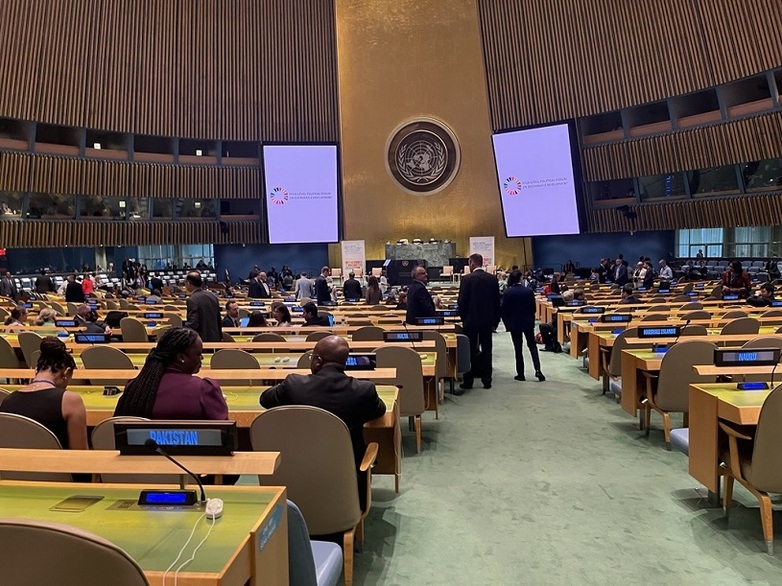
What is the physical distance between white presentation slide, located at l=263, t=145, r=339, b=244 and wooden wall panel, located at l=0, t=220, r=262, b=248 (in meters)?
2.25

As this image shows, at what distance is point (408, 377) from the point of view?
15.9 feet

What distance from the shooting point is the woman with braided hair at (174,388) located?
2824 mm

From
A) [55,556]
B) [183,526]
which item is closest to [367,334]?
[183,526]

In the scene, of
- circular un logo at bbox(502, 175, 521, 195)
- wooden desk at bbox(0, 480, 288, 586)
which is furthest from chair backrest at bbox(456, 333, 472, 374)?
circular un logo at bbox(502, 175, 521, 195)

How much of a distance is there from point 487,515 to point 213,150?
22.7 metres

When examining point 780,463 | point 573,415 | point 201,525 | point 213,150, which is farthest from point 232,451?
point 213,150

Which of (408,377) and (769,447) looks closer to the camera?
(769,447)

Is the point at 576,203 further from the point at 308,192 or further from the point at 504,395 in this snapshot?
the point at 504,395

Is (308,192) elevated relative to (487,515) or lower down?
elevated

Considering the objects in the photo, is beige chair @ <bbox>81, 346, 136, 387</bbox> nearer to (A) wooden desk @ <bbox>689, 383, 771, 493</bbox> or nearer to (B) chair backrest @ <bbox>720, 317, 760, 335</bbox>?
(A) wooden desk @ <bbox>689, 383, 771, 493</bbox>

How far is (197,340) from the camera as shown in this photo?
9.85 ft

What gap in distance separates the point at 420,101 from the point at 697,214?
10.4m

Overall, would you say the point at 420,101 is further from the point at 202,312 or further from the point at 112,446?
the point at 112,446

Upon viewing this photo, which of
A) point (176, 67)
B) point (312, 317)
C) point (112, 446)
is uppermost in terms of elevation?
point (176, 67)
